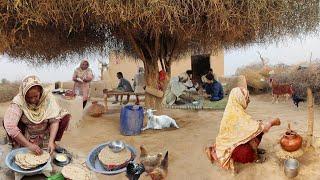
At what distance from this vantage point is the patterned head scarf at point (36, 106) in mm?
4742

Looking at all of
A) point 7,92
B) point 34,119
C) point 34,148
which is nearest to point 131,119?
point 34,119

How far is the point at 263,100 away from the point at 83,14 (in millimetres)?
9521

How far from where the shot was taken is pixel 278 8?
8336 mm

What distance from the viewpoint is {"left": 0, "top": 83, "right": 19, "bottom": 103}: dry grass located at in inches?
727

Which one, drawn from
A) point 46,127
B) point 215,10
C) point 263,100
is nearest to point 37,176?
point 46,127

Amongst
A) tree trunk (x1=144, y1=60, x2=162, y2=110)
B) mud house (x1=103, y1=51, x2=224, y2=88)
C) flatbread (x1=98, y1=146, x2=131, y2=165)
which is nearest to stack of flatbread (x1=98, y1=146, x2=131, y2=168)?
flatbread (x1=98, y1=146, x2=131, y2=165)

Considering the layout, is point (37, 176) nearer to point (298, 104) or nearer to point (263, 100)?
point (298, 104)

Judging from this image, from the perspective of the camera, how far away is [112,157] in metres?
5.25

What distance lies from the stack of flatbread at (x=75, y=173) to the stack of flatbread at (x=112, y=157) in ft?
3.27

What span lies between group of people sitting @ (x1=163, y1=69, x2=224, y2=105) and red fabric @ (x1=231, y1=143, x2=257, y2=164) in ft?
17.1

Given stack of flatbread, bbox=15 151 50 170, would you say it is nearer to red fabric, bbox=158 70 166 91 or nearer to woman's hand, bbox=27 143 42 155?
woman's hand, bbox=27 143 42 155

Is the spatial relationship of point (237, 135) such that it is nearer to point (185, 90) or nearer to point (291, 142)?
point (291, 142)

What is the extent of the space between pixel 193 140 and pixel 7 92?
516 inches

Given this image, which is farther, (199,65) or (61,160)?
(199,65)
